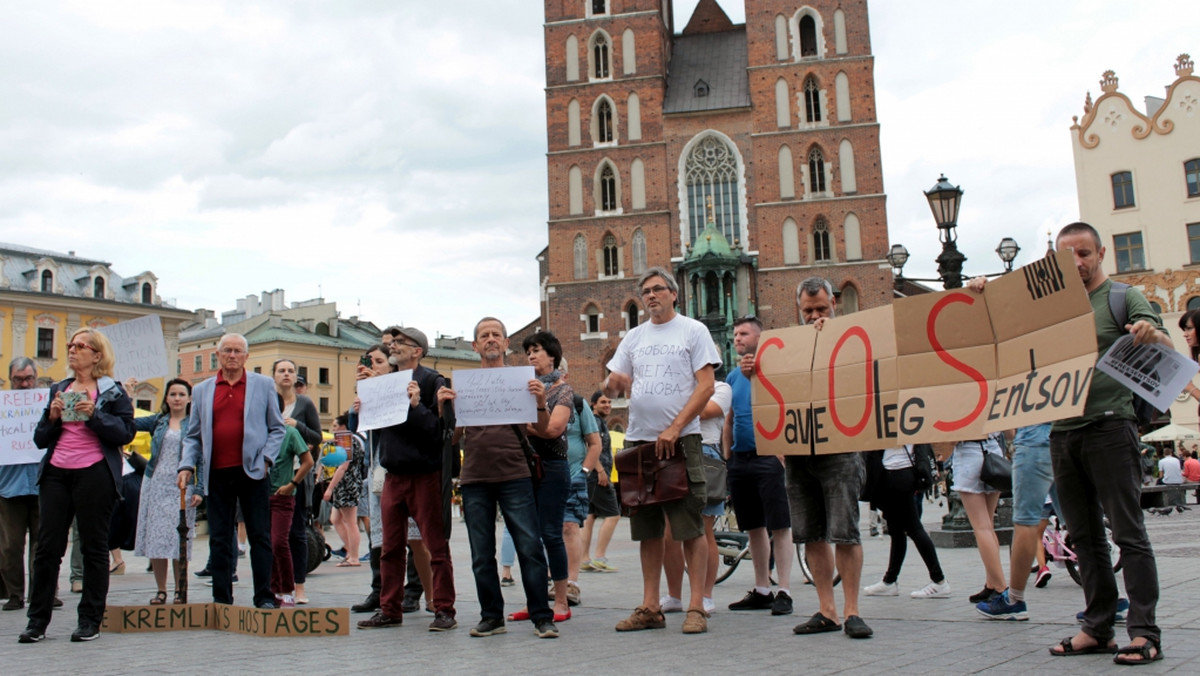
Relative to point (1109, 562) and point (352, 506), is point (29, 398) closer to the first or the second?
point (352, 506)

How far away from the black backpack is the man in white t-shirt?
6.78 ft

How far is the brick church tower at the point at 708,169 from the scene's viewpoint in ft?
142

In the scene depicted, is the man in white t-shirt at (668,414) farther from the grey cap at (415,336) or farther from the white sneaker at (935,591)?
the white sneaker at (935,591)

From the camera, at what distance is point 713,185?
44969 millimetres

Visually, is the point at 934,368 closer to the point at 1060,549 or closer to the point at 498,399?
the point at 498,399

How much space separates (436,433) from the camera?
6105 mm

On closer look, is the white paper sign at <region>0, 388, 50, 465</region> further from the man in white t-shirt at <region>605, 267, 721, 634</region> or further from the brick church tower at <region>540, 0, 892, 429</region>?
the brick church tower at <region>540, 0, 892, 429</region>

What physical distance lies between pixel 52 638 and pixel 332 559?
7.25m

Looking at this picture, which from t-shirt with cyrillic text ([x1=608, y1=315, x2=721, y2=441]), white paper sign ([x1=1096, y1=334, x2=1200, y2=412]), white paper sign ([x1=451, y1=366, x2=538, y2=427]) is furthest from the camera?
white paper sign ([x1=451, y1=366, x2=538, y2=427])

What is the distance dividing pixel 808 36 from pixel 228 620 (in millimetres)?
43433

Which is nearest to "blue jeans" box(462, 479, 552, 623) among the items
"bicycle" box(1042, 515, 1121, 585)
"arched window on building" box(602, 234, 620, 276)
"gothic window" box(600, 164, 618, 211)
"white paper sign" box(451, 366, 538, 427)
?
"white paper sign" box(451, 366, 538, 427)

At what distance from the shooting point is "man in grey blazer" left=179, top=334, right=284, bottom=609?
6316 millimetres

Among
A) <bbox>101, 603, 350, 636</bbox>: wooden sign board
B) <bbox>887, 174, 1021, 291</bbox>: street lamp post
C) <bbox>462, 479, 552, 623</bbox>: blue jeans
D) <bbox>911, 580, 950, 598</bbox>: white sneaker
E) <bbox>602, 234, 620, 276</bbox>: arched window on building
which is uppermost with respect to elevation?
<bbox>602, 234, 620, 276</bbox>: arched window on building

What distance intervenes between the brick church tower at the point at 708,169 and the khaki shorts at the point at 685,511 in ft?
121
